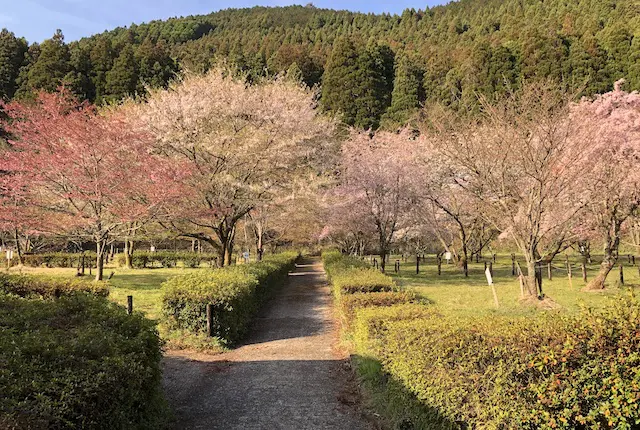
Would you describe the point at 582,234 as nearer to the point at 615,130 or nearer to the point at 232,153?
the point at 615,130

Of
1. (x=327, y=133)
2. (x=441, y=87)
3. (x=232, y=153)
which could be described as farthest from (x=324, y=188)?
(x=441, y=87)

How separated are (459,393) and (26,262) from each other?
2840 cm

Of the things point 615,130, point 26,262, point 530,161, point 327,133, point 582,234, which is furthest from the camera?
point 26,262

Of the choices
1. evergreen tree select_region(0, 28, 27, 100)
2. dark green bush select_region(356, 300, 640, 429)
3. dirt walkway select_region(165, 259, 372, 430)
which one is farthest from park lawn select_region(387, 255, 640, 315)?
evergreen tree select_region(0, 28, 27, 100)

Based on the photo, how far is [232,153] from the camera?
1493 centimetres

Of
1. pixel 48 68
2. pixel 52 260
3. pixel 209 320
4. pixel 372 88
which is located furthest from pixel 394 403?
pixel 48 68

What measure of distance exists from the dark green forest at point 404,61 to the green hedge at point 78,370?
928 inches

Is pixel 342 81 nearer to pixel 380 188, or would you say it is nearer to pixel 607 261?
pixel 380 188

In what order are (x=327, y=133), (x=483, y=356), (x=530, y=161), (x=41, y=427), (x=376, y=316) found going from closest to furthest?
1. (x=41, y=427)
2. (x=483, y=356)
3. (x=376, y=316)
4. (x=530, y=161)
5. (x=327, y=133)

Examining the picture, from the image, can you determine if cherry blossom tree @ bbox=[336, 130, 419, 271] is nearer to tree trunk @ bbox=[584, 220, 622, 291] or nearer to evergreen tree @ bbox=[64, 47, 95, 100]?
tree trunk @ bbox=[584, 220, 622, 291]

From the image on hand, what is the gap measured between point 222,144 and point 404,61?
44793 mm

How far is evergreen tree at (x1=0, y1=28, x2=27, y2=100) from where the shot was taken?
150 ft

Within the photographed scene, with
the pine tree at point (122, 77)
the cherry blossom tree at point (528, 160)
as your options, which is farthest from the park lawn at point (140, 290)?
the pine tree at point (122, 77)

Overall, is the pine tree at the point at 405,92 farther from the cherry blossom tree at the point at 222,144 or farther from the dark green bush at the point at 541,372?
the dark green bush at the point at 541,372
